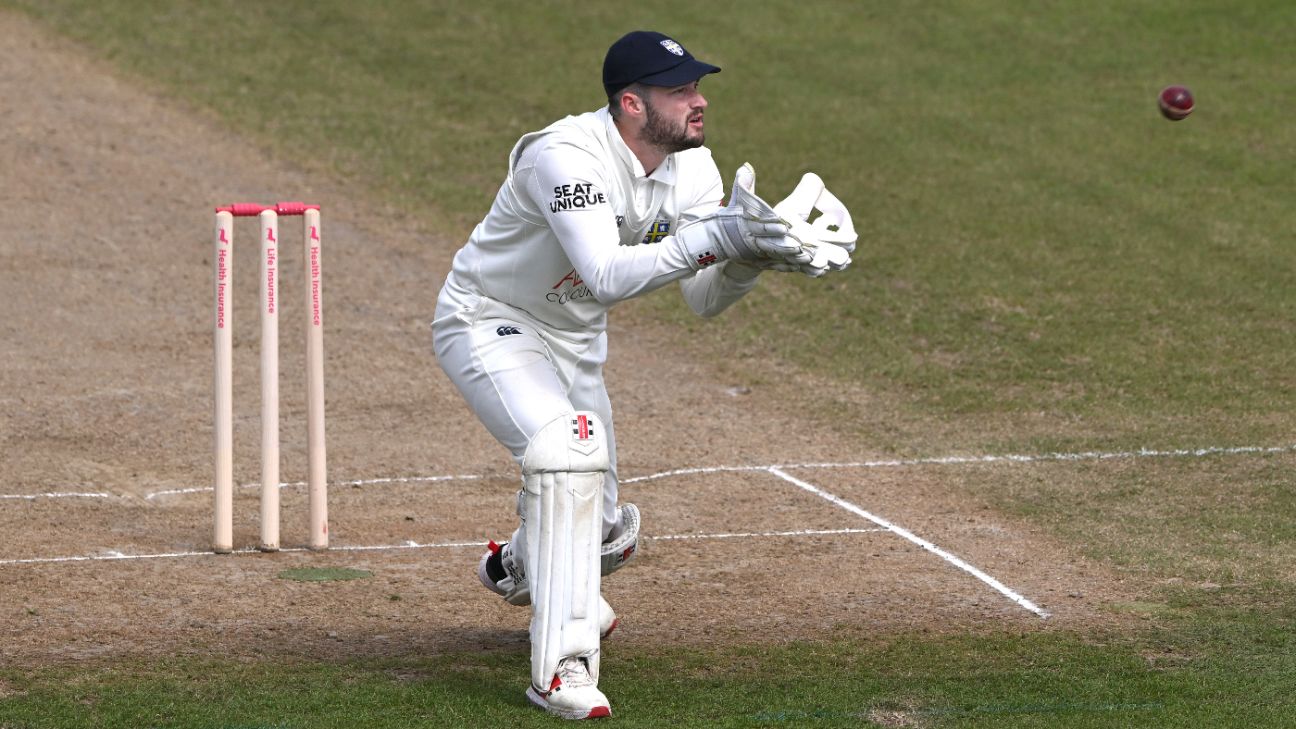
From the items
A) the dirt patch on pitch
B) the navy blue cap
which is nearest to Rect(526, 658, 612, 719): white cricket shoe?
the dirt patch on pitch

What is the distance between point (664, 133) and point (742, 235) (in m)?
0.78

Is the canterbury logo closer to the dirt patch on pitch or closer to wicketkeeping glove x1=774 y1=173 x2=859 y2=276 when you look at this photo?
wicketkeeping glove x1=774 y1=173 x2=859 y2=276

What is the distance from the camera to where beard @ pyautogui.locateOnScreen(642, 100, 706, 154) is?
587cm

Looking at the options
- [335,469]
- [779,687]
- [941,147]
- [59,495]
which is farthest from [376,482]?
[941,147]

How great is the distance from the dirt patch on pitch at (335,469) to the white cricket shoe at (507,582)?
0.25 meters

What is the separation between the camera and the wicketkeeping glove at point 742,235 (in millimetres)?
5219

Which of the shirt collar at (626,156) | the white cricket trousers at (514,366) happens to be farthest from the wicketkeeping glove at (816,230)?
the white cricket trousers at (514,366)

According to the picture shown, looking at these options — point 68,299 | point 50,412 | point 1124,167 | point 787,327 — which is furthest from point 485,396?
point 1124,167

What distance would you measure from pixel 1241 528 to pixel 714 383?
414 centimetres

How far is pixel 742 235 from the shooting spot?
17.3ft

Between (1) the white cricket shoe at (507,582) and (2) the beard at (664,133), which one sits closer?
(2) the beard at (664,133)

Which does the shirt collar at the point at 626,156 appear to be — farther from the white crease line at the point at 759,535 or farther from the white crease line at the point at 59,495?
the white crease line at the point at 59,495

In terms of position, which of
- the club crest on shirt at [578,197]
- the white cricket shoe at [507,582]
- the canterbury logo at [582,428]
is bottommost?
the white cricket shoe at [507,582]

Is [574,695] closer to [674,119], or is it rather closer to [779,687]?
[779,687]
